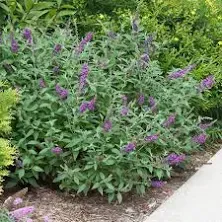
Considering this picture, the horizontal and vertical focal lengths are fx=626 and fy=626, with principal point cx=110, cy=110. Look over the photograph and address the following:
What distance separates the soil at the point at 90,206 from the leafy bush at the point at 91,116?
0.10 m

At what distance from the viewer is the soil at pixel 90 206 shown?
432cm

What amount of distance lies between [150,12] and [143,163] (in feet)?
7.94

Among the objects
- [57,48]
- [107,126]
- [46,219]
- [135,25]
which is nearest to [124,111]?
[107,126]

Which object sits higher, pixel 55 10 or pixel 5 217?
pixel 55 10

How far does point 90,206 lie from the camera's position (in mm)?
4492

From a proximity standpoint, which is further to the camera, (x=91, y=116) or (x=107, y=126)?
(x=91, y=116)

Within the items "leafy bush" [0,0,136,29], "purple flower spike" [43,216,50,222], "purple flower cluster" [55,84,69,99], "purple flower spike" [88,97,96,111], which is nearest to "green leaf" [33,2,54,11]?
"leafy bush" [0,0,136,29]

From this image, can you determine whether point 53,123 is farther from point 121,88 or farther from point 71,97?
point 121,88

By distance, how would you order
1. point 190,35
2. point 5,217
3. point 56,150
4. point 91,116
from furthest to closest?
point 190,35 < point 91,116 < point 56,150 < point 5,217

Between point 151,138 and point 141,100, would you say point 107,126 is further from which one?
point 141,100

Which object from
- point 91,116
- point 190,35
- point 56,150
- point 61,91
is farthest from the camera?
point 190,35

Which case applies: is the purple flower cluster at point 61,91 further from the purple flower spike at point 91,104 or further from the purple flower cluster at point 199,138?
the purple flower cluster at point 199,138

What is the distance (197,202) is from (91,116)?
39.6 inches

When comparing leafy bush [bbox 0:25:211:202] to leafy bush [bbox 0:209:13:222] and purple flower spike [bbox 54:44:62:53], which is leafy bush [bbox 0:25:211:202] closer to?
purple flower spike [bbox 54:44:62:53]
